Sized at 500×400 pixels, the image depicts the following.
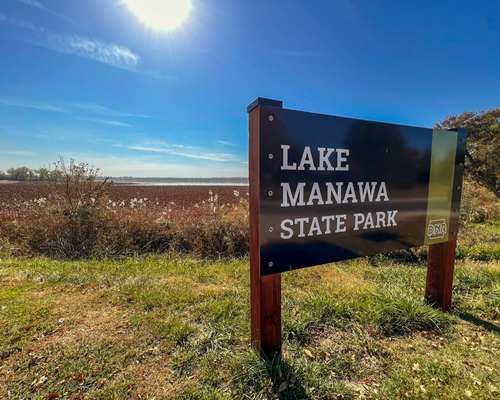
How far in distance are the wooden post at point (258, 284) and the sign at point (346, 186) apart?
0.02m

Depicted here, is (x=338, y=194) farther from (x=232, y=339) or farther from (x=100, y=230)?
(x=100, y=230)

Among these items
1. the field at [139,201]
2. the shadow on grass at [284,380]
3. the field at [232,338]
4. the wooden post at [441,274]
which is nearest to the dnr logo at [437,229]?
the wooden post at [441,274]

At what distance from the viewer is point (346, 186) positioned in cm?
217

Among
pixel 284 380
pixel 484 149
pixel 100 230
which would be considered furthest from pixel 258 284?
pixel 484 149

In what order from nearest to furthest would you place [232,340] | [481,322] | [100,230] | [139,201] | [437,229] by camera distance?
[232,340] < [481,322] < [437,229] < [100,230] < [139,201]

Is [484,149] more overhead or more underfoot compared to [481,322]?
more overhead

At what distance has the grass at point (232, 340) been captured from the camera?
1.82 meters

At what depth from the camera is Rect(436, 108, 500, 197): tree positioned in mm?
13477

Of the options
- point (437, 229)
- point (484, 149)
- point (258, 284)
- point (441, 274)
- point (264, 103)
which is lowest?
point (441, 274)

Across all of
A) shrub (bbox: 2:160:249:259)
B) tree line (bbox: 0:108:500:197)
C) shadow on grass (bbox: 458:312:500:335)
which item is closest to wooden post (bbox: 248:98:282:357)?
shadow on grass (bbox: 458:312:500:335)

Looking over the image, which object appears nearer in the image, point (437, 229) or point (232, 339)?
point (232, 339)

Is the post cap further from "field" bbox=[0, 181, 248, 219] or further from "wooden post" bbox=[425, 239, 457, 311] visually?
"field" bbox=[0, 181, 248, 219]

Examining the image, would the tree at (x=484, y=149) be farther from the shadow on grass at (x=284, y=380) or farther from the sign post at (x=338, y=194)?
the shadow on grass at (x=284, y=380)

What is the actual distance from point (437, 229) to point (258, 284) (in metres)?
2.11
